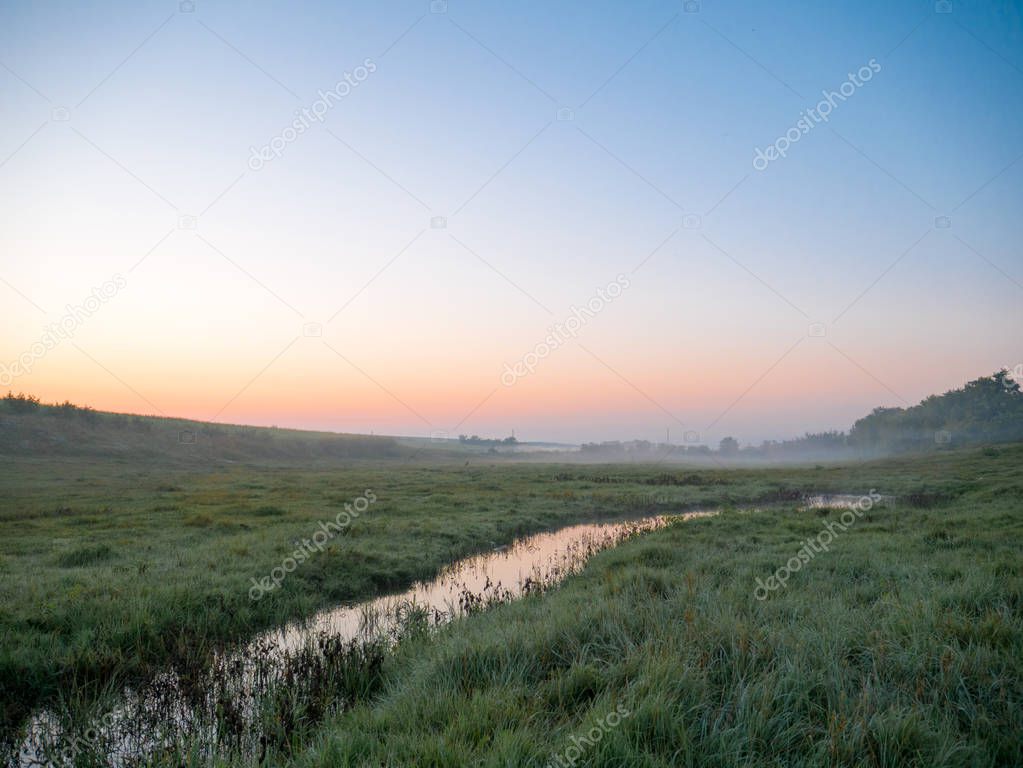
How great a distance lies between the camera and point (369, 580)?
1230cm

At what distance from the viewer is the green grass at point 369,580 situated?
5238mm

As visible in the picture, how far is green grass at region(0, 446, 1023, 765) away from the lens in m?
5.24

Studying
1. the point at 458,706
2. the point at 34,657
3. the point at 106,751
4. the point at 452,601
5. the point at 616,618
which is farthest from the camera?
the point at 452,601

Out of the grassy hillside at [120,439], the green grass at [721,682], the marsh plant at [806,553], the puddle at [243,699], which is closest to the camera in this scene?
the green grass at [721,682]

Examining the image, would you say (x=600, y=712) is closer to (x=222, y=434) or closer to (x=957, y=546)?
(x=957, y=546)

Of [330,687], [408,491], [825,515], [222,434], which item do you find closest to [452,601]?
[330,687]

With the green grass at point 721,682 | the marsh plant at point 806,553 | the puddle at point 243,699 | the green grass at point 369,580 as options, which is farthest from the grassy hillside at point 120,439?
the marsh plant at point 806,553

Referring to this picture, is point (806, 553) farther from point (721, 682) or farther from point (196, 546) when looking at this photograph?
point (196, 546)

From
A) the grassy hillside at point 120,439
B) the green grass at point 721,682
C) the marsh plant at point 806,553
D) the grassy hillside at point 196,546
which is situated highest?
the grassy hillside at point 120,439

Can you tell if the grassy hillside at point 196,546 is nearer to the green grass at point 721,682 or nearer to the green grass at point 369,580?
the green grass at point 369,580

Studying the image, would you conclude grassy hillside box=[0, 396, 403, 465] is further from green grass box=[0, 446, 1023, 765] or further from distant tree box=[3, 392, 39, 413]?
green grass box=[0, 446, 1023, 765]

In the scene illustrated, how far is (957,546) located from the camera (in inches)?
452

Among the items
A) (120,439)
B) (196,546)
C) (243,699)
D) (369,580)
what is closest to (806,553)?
(369,580)

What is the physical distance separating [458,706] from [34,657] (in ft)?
20.6
